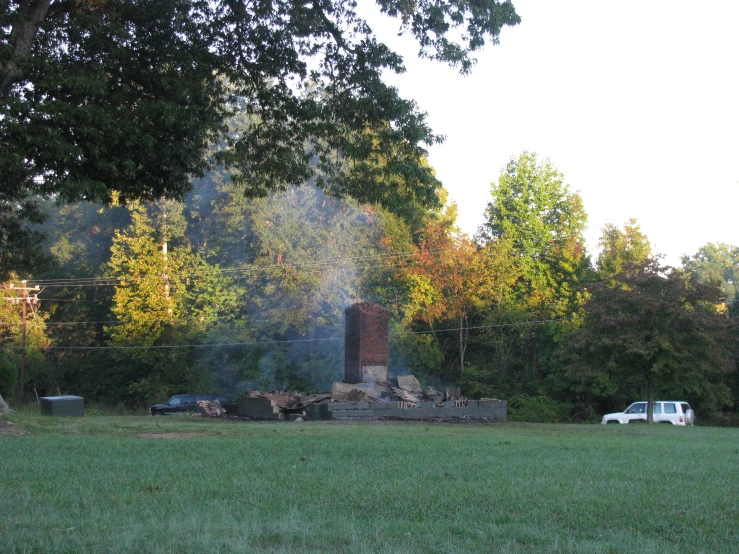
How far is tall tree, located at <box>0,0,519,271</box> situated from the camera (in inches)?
424

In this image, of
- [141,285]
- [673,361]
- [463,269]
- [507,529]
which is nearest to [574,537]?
[507,529]

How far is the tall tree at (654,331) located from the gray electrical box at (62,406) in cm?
1750

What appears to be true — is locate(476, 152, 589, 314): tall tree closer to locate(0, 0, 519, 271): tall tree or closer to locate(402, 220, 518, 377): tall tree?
locate(402, 220, 518, 377): tall tree

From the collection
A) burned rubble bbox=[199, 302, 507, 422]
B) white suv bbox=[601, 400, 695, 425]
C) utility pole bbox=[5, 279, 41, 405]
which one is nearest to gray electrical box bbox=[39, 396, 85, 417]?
burned rubble bbox=[199, 302, 507, 422]

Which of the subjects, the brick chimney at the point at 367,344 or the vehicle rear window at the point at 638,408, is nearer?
the brick chimney at the point at 367,344

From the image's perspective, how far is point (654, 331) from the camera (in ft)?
84.7

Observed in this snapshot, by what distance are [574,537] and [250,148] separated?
35.9ft

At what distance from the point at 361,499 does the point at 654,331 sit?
2119 cm

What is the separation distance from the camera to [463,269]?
40250mm

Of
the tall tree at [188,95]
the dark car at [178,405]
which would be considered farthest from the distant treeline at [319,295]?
the tall tree at [188,95]

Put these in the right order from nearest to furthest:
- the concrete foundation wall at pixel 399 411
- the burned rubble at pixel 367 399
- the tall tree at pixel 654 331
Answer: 1. the concrete foundation wall at pixel 399 411
2. the burned rubble at pixel 367 399
3. the tall tree at pixel 654 331

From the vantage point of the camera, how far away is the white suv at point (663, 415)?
30.7 m

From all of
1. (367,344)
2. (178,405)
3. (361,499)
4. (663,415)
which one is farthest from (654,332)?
(178,405)

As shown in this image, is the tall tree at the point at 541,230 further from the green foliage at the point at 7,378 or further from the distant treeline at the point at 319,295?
the green foliage at the point at 7,378
